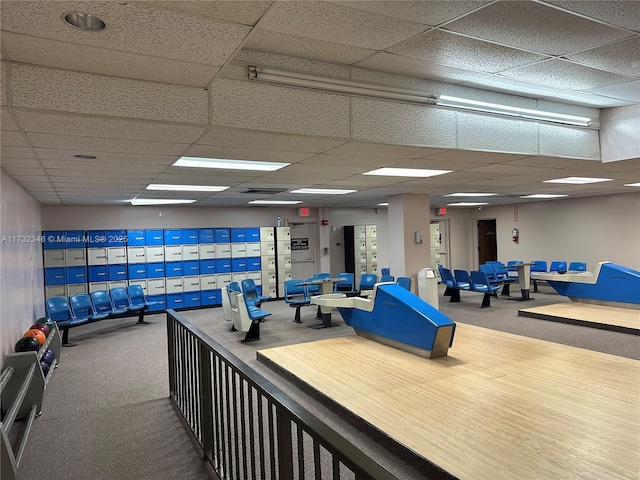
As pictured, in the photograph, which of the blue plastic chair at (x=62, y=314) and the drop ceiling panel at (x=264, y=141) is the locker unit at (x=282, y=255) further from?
the drop ceiling panel at (x=264, y=141)

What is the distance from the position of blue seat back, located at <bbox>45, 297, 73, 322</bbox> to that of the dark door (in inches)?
507

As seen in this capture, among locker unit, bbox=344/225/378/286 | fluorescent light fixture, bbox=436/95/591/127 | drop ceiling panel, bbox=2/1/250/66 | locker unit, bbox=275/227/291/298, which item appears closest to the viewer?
drop ceiling panel, bbox=2/1/250/66

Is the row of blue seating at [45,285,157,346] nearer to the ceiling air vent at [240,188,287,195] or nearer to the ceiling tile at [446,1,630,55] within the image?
the ceiling air vent at [240,188,287,195]

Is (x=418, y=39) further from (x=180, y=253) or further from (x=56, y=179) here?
(x=180, y=253)

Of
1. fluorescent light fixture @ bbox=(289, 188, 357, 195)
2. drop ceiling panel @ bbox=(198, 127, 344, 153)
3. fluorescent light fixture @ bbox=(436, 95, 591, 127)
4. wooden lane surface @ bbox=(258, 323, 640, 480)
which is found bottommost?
wooden lane surface @ bbox=(258, 323, 640, 480)

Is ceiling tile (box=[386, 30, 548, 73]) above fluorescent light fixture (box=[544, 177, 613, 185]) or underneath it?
above

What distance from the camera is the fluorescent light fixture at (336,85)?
121 inches

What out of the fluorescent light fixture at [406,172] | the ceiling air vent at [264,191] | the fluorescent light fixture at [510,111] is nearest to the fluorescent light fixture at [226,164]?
the fluorescent light fixture at [406,172]

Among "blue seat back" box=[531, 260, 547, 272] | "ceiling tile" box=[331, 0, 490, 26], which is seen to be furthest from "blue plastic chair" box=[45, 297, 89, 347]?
"blue seat back" box=[531, 260, 547, 272]

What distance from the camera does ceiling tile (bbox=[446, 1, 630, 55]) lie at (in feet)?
8.11

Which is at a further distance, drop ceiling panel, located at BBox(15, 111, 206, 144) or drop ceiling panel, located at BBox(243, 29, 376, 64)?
drop ceiling panel, located at BBox(243, 29, 376, 64)

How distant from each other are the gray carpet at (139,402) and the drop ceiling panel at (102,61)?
259 cm

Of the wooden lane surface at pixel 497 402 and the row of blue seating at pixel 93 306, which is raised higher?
the row of blue seating at pixel 93 306

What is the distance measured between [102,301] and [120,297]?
467 millimetres
